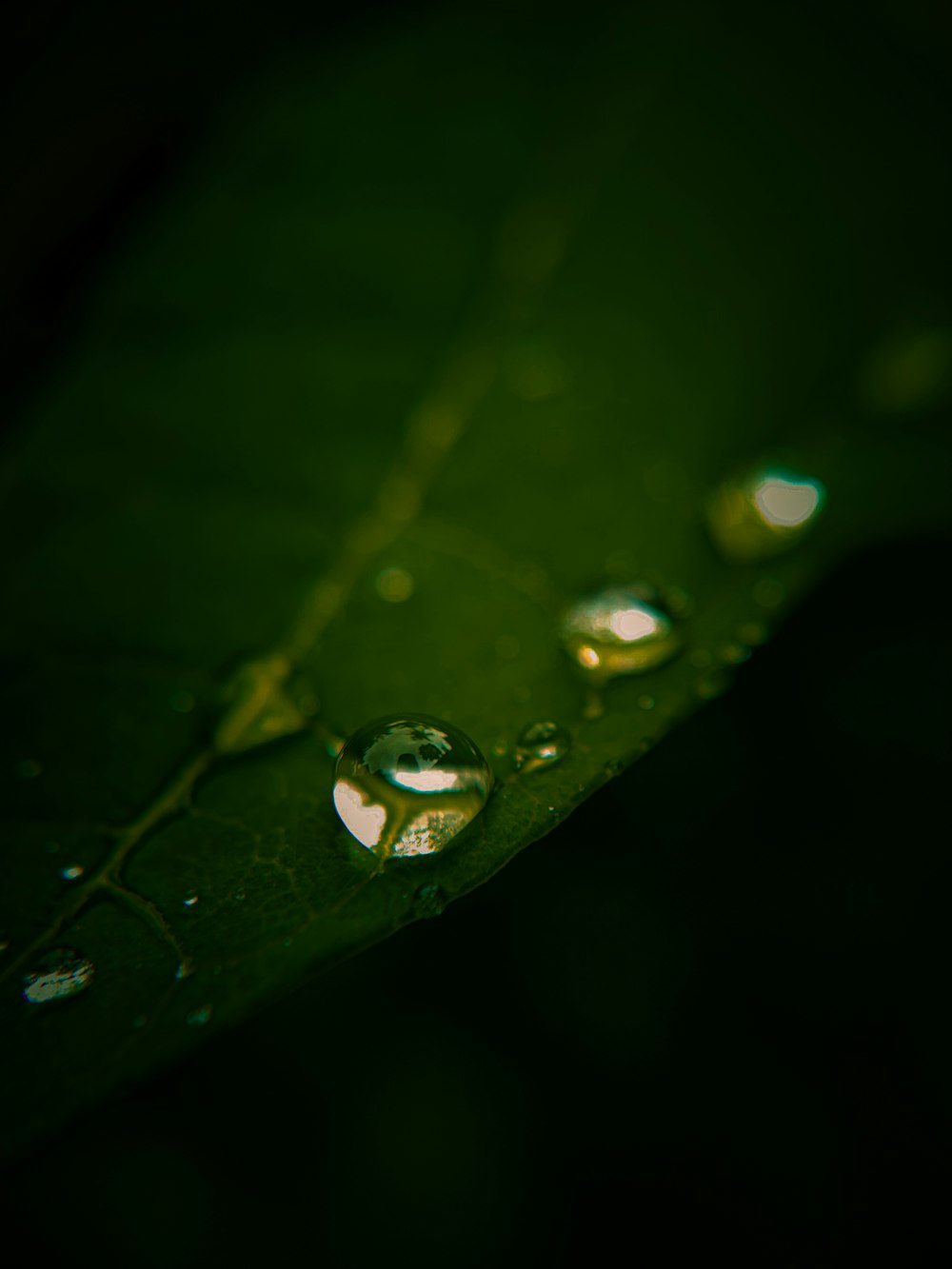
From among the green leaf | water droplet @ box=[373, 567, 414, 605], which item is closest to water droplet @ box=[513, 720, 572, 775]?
the green leaf

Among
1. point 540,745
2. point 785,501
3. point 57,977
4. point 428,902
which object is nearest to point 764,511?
point 785,501

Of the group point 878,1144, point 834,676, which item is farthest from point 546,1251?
point 834,676

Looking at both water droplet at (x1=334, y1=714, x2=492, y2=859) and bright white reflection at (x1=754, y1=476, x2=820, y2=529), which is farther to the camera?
bright white reflection at (x1=754, y1=476, x2=820, y2=529)

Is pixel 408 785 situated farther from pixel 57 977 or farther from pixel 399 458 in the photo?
pixel 399 458

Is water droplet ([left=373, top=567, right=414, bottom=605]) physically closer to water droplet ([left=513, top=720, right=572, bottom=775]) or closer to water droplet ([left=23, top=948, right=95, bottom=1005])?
water droplet ([left=513, top=720, right=572, bottom=775])

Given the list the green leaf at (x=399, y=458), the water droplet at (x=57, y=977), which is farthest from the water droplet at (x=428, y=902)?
the water droplet at (x=57, y=977)

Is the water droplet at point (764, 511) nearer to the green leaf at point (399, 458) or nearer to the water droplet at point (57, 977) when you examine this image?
the green leaf at point (399, 458)

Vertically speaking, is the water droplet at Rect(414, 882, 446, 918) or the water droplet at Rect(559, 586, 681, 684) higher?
the water droplet at Rect(559, 586, 681, 684)

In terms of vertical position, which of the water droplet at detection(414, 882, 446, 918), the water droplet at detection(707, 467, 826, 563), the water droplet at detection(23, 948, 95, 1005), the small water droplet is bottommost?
the water droplet at detection(414, 882, 446, 918)
